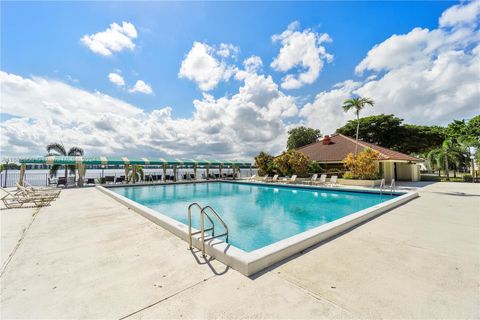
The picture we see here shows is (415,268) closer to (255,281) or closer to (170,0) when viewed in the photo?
(255,281)

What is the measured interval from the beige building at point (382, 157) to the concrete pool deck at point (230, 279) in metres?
17.1

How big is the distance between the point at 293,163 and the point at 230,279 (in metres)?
18.5

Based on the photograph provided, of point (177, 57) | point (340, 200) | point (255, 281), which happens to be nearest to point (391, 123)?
point (340, 200)

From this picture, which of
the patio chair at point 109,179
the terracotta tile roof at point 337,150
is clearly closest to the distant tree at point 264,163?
the terracotta tile roof at point 337,150

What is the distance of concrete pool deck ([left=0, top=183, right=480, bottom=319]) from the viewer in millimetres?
2387

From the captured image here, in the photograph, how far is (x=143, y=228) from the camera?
18.0 feet

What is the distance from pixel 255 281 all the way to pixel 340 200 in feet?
36.3

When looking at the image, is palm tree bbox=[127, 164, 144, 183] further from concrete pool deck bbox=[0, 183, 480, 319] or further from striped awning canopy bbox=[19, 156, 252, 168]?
concrete pool deck bbox=[0, 183, 480, 319]

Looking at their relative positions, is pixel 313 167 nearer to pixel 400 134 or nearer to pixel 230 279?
pixel 400 134

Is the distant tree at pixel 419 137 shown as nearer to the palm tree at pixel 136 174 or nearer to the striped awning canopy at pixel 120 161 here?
the striped awning canopy at pixel 120 161

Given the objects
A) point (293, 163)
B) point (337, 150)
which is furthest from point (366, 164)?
point (337, 150)

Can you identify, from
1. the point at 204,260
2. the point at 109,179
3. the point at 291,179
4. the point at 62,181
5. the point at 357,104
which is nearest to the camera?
the point at 204,260

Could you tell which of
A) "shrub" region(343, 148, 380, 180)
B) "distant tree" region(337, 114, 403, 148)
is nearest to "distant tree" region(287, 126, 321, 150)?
"distant tree" region(337, 114, 403, 148)

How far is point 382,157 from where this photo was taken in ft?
60.4
